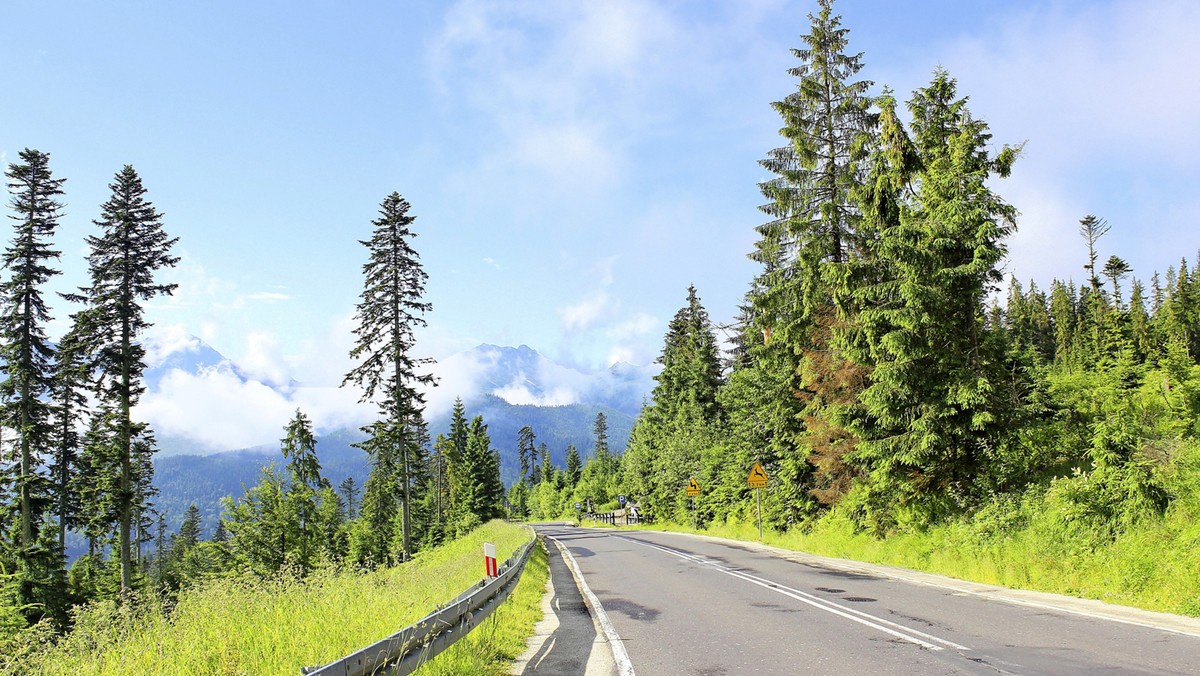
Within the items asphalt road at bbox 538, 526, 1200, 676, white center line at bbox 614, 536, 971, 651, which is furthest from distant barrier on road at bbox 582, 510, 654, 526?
asphalt road at bbox 538, 526, 1200, 676

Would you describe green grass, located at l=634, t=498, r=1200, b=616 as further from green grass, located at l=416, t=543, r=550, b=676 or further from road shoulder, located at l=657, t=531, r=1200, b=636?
green grass, located at l=416, t=543, r=550, b=676

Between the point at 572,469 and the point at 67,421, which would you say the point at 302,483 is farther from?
the point at 572,469

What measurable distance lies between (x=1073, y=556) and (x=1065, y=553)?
271 mm

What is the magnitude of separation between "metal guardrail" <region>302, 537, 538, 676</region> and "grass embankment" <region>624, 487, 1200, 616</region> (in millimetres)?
9047

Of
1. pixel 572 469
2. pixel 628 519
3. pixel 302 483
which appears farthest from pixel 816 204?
pixel 572 469

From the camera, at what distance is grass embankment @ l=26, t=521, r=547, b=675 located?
220 inches

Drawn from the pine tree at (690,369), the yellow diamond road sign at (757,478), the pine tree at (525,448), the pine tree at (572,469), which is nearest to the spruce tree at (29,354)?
the yellow diamond road sign at (757,478)

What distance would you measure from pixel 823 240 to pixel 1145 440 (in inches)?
460

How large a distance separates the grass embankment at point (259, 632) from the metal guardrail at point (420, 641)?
21 cm

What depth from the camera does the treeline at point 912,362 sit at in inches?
642

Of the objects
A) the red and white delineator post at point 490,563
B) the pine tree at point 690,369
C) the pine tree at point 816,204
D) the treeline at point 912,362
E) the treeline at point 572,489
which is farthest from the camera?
the treeline at point 572,489

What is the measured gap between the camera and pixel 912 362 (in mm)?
16828

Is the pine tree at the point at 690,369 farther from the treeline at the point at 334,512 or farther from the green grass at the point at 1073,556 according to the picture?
the green grass at the point at 1073,556

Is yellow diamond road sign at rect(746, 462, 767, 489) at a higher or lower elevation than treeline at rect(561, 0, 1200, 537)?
lower
